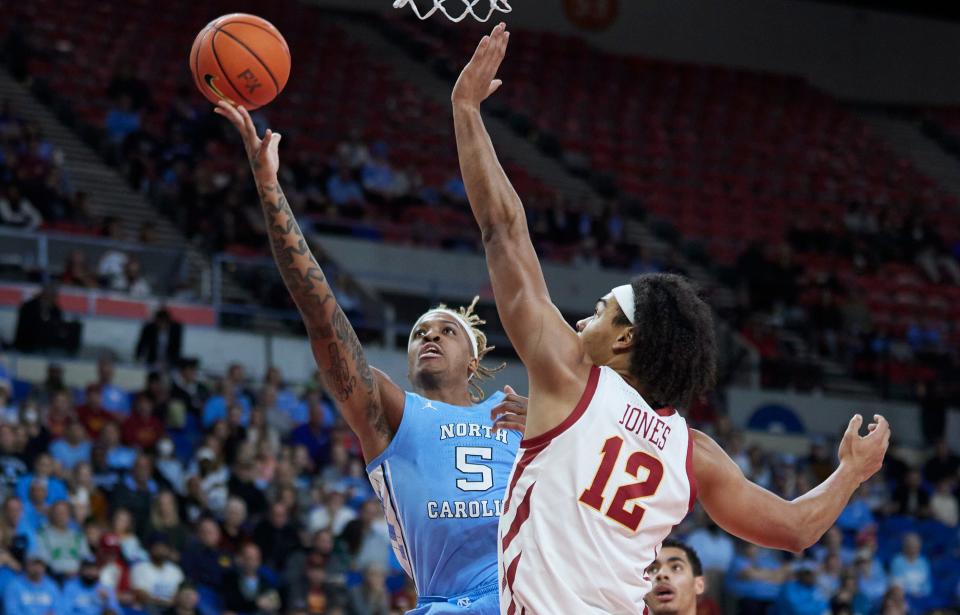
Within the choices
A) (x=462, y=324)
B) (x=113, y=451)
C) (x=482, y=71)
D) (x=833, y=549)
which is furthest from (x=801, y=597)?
(x=482, y=71)

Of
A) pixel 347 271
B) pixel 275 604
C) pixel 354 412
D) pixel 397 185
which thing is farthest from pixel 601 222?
pixel 354 412

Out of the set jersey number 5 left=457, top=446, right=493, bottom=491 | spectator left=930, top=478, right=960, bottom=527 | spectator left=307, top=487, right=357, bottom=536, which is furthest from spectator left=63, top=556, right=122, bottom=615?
spectator left=930, top=478, right=960, bottom=527

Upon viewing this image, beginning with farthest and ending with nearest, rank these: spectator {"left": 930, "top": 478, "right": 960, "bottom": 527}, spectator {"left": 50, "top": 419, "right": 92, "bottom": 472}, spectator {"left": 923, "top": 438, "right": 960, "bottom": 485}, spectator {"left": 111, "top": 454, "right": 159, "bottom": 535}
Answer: spectator {"left": 923, "top": 438, "right": 960, "bottom": 485}, spectator {"left": 930, "top": 478, "right": 960, "bottom": 527}, spectator {"left": 50, "top": 419, "right": 92, "bottom": 472}, spectator {"left": 111, "top": 454, "right": 159, "bottom": 535}

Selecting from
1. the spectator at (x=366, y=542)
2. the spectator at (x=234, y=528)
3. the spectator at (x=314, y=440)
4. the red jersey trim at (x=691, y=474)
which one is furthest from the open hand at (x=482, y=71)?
the spectator at (x=314, y=440)

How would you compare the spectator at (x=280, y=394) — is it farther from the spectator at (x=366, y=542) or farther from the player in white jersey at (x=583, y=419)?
the player in white jersey at (x=583, y=419)

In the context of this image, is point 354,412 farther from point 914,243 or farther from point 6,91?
point 914,243

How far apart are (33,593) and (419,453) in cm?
606

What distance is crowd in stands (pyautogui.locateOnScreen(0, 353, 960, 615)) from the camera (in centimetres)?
1151

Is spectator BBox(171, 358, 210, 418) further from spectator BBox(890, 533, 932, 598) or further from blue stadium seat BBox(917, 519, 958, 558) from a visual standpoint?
blue stadium seat BBox(917, 519, 958, 558)

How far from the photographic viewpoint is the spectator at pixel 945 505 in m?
17.3

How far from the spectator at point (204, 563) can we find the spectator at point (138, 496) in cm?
45

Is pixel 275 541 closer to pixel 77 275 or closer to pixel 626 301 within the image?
pixel 77 275

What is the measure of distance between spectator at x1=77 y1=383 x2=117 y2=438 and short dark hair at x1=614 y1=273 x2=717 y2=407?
9737 millimetres

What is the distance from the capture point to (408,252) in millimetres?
20125
